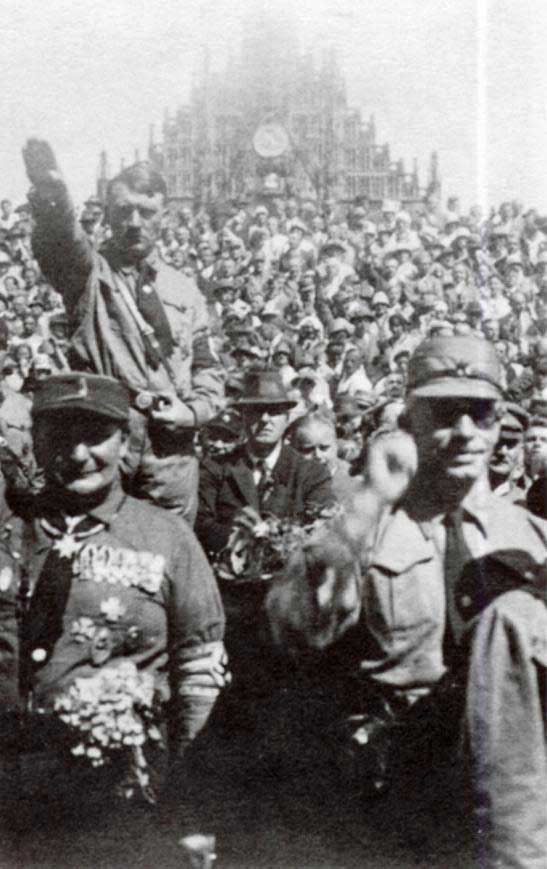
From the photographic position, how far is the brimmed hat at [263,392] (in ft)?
18.9

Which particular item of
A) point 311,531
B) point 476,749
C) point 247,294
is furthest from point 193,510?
point 247,294

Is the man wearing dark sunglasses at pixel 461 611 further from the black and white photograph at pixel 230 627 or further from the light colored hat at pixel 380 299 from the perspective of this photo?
the light colored hat at pixel 380 299

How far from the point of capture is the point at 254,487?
546 centimetres

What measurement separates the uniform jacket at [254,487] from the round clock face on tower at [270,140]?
17046mm

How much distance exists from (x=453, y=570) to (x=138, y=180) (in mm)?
1599

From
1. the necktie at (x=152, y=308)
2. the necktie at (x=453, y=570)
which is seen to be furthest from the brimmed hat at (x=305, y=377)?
the necktie at (x=453, y=570)

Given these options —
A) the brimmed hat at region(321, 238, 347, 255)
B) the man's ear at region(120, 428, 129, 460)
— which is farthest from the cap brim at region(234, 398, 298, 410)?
the brimmed hat at region(321, 238, 347, 255)

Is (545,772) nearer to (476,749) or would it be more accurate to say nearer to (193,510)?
(476,749)

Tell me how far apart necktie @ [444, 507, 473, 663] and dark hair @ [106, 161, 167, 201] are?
1.45m

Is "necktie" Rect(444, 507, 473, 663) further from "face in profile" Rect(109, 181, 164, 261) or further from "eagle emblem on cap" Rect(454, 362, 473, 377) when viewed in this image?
"face in profile" Rect(109, 181, 164, 261)

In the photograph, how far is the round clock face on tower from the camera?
22312 mm

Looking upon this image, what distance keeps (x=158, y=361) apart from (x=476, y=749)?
1957 millimetres

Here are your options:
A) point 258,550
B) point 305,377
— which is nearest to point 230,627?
point 258,550

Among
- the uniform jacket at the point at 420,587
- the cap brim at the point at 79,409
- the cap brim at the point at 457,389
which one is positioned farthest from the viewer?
the cap brim at the point at 79,409
